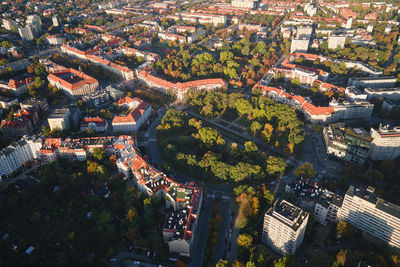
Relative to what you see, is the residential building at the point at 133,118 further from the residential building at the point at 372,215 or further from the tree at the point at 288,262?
the residential building at the point at 372,215

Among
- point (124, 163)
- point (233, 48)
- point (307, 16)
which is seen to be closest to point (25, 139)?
point (124, 163)

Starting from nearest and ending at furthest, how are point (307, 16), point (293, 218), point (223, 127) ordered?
point (293, 218)
point (223, 127)
point (307, 16)

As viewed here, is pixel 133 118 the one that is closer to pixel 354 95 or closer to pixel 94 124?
pixel 94 124

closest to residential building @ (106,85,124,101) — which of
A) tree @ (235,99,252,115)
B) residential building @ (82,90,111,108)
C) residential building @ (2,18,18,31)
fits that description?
residential building @ (82,90,111,108)

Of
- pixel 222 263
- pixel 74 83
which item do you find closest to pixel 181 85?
pixel 74 83

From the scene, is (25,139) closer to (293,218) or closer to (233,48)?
(293,218)

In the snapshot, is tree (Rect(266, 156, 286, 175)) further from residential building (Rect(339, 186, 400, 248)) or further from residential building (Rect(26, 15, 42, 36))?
residential building (Rect(26, 15, 42, 36))

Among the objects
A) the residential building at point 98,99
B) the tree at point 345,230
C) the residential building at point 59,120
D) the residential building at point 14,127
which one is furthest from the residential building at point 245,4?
the tree at point 345,230
